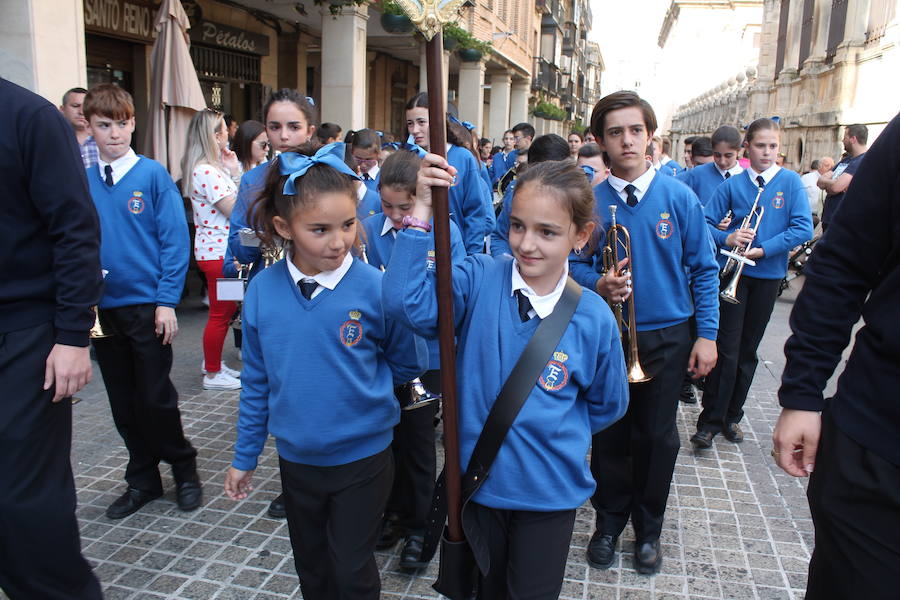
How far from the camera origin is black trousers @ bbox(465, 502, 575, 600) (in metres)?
2.38

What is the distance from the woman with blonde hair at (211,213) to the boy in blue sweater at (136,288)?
2.08 m

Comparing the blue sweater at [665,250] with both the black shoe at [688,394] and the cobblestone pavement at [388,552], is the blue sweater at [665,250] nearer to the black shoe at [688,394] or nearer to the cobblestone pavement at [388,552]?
the cobblestone pavement at [388,552]

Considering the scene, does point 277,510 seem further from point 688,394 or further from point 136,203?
point 688,394

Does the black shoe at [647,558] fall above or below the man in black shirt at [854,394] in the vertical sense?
below

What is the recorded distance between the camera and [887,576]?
1.88m

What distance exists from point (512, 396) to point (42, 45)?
6620mm

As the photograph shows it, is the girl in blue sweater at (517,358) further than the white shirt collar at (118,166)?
No

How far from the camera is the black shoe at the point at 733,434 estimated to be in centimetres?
549

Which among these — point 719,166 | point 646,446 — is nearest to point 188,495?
point 646,446

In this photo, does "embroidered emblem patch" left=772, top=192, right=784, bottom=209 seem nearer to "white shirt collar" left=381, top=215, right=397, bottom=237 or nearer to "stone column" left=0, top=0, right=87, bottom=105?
"white shirt collar" left=381, top=215, right=397, bottom=237

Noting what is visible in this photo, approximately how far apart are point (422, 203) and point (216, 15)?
522 inches

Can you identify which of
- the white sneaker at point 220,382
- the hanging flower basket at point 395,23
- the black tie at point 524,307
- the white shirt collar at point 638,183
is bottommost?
the white sneaker at point 220,382

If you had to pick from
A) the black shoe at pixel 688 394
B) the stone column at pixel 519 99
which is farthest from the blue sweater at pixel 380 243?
the stone column at pixel 519 99

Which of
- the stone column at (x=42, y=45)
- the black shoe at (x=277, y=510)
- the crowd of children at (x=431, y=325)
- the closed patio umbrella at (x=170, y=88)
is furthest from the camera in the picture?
the closed patio umbrella at (x=170, y=88)
